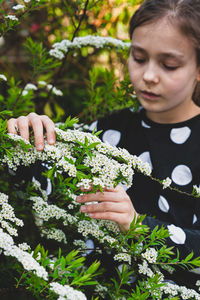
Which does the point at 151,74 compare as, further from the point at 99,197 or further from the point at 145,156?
the point at 99,197

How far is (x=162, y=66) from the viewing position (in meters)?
1.93

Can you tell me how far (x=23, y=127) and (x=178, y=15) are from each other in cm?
114

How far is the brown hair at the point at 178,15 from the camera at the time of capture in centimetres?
194

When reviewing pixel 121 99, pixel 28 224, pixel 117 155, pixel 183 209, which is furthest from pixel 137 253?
pixel 121 99

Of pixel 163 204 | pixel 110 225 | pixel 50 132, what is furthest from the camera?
pixel 163 204

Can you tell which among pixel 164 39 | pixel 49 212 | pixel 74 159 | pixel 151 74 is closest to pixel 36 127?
pixel 74 159

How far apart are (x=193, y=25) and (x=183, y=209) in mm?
1083

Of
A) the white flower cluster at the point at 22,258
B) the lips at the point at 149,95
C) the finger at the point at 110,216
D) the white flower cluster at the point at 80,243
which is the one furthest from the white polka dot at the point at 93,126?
the white flower cluster at the point at 22,258

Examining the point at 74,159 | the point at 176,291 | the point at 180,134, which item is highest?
the point at 74,159

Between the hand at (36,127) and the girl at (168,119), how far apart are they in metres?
0.42

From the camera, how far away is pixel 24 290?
3.99 feet

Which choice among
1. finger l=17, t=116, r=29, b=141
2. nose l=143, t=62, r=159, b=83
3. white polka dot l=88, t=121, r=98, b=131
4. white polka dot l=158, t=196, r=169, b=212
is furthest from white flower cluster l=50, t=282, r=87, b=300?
white polka dot l=88, t=121, r=98, b=131

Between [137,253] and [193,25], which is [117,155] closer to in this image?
[137,253]

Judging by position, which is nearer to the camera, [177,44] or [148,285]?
[148,285]
